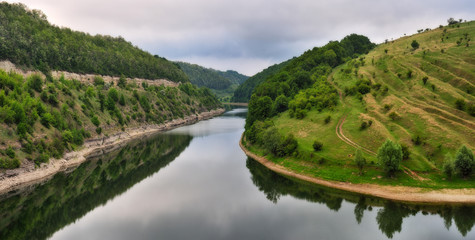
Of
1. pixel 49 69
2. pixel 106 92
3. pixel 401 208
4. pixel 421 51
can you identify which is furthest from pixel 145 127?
pixel 421 51

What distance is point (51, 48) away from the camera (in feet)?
414

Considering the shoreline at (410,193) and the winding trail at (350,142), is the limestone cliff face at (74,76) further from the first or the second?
the shoreline at (410,193)

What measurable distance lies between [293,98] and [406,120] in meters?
49.8

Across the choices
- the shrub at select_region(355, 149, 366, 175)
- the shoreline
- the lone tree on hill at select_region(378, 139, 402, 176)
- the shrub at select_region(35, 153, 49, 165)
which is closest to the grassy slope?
the shoreline

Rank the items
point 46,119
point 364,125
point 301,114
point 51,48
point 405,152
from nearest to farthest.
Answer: point 405,152
point 364,125
point 46,119
point 301,114
point 51,48

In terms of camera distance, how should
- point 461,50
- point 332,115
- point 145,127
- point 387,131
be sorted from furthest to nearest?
point 145,127 → point 461,50 → point 332,115 → point 387,131

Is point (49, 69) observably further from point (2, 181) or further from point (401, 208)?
point (401, 208)

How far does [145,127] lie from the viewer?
129m

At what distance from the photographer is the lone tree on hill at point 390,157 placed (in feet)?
172

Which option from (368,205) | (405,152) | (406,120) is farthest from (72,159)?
(406,120)

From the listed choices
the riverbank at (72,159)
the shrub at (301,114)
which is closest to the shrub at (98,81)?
the riverbank at (72,159)

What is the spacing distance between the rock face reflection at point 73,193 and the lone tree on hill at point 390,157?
54.2 meters

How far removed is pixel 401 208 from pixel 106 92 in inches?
4731

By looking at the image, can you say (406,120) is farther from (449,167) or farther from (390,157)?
(390,157)
